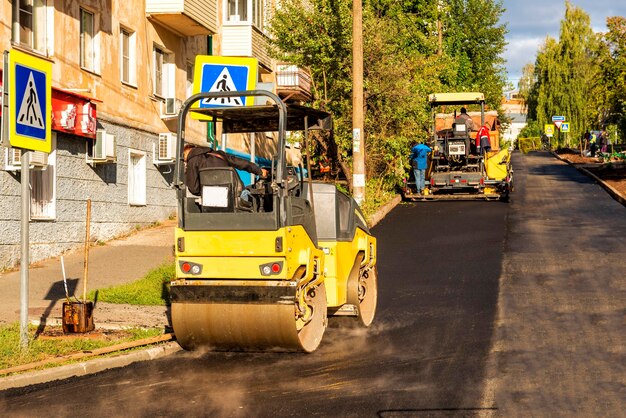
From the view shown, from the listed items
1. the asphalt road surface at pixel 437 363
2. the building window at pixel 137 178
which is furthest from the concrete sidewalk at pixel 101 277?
the asphalt road surface at pixel 437 363

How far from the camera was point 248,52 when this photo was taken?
89.7ft

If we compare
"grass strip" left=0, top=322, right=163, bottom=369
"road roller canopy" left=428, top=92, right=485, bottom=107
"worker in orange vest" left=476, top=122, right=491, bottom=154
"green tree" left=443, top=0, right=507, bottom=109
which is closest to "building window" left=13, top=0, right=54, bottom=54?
"grass strip" left=0, top=322, right=163, bottom=369

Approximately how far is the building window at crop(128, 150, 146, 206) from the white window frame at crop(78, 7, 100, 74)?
95.0 inches

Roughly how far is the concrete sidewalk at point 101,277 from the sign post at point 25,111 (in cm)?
207

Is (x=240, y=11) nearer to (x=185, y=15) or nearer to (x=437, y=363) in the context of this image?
(x=185, y=15)

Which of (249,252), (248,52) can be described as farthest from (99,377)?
(248,52)

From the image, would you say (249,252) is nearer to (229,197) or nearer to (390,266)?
(229,197)

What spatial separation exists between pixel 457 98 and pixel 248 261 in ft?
64.1

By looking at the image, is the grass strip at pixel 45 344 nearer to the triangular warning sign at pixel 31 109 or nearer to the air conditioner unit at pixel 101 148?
the triangular warning sign at pixel 31 109

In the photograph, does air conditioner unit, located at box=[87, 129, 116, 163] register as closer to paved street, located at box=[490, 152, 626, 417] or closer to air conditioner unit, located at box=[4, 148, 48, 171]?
air conditioner unit, located at box=[4, 148, 48, 171]

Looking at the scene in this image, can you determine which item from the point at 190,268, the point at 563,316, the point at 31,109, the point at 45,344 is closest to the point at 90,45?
the point at 31,109

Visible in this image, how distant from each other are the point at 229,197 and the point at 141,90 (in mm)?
13218

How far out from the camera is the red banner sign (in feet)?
53.6

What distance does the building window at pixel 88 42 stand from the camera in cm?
1836
